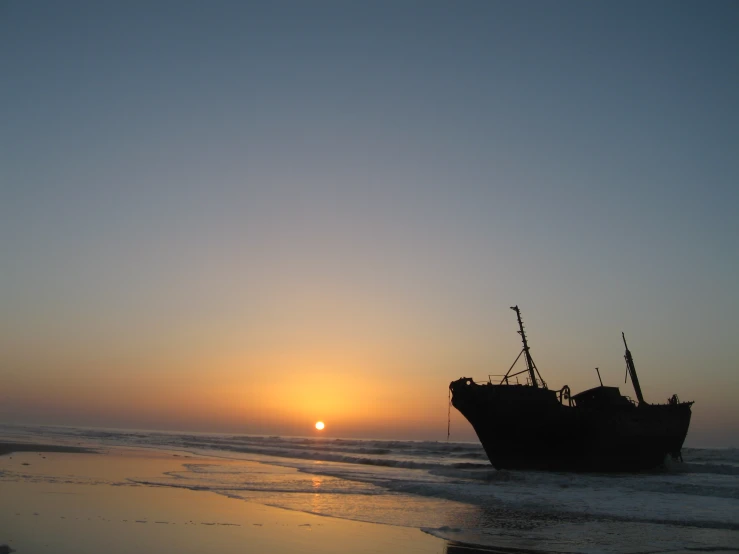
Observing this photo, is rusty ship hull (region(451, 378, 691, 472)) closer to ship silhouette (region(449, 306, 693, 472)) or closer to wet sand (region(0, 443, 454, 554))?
ship silhouette (region(449, 306, 693, 472))

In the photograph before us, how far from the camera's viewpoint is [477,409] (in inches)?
1278

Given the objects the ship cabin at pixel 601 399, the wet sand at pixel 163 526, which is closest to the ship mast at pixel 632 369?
the ship cabin at pixel 601 399

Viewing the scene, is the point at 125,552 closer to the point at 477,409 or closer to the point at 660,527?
the point at 660,527

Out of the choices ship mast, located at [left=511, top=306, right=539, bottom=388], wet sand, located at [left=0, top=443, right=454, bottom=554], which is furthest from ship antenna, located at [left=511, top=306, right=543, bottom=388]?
wet sand, located at [left=0, top=443, right=454, bottom=554]

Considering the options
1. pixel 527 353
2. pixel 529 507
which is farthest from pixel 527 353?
pixel 529 507

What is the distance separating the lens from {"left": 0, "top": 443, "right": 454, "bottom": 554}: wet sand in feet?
32.4

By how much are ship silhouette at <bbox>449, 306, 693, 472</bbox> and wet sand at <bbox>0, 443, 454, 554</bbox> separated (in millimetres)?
18631

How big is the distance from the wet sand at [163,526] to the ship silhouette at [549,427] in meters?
18.6

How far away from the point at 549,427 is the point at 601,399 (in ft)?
15.7

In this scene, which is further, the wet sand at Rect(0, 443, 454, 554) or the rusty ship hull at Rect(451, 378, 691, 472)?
the rusty ship hull at Rect(451, 378, 691, 472)

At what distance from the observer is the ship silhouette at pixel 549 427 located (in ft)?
104

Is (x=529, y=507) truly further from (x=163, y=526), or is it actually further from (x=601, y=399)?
(x=601, y=399)

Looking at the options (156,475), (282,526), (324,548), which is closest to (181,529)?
(282,526)

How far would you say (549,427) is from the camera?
31938mm
